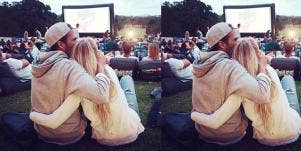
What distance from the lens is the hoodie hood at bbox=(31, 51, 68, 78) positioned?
2898 mm

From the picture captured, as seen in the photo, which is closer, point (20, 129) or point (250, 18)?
point (250, 18)

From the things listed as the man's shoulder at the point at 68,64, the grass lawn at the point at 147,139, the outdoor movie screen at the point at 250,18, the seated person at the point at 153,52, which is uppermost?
the outdoor movie screen at the point at 250,18

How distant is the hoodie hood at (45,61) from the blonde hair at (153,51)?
0.87m

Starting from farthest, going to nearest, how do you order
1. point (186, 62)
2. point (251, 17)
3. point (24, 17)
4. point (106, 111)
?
1. point (186, 62)
2. point (24, 17)
3. point (106, 111)
4. point (251, 17)

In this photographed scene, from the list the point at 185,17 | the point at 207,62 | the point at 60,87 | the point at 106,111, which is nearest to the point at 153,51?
the point at 185,17

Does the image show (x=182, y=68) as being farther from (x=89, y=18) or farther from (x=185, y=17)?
(x=89, y=18)

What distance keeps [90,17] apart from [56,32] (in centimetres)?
34

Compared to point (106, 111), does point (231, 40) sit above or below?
above

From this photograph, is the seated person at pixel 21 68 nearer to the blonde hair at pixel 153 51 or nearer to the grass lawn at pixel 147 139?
the grass lawn at pixel 147 139

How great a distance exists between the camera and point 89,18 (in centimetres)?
307

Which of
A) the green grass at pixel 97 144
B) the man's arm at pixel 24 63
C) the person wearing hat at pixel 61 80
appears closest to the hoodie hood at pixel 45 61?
the person wearing hat at pixel 61 80

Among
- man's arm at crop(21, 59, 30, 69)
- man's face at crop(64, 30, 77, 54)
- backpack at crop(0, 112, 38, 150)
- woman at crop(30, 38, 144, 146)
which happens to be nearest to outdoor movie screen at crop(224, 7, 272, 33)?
woman at crop(30, 38, 144, 146)

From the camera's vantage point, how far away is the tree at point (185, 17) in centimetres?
313

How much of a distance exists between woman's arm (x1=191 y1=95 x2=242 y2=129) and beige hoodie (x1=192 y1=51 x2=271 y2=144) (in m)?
0.05
